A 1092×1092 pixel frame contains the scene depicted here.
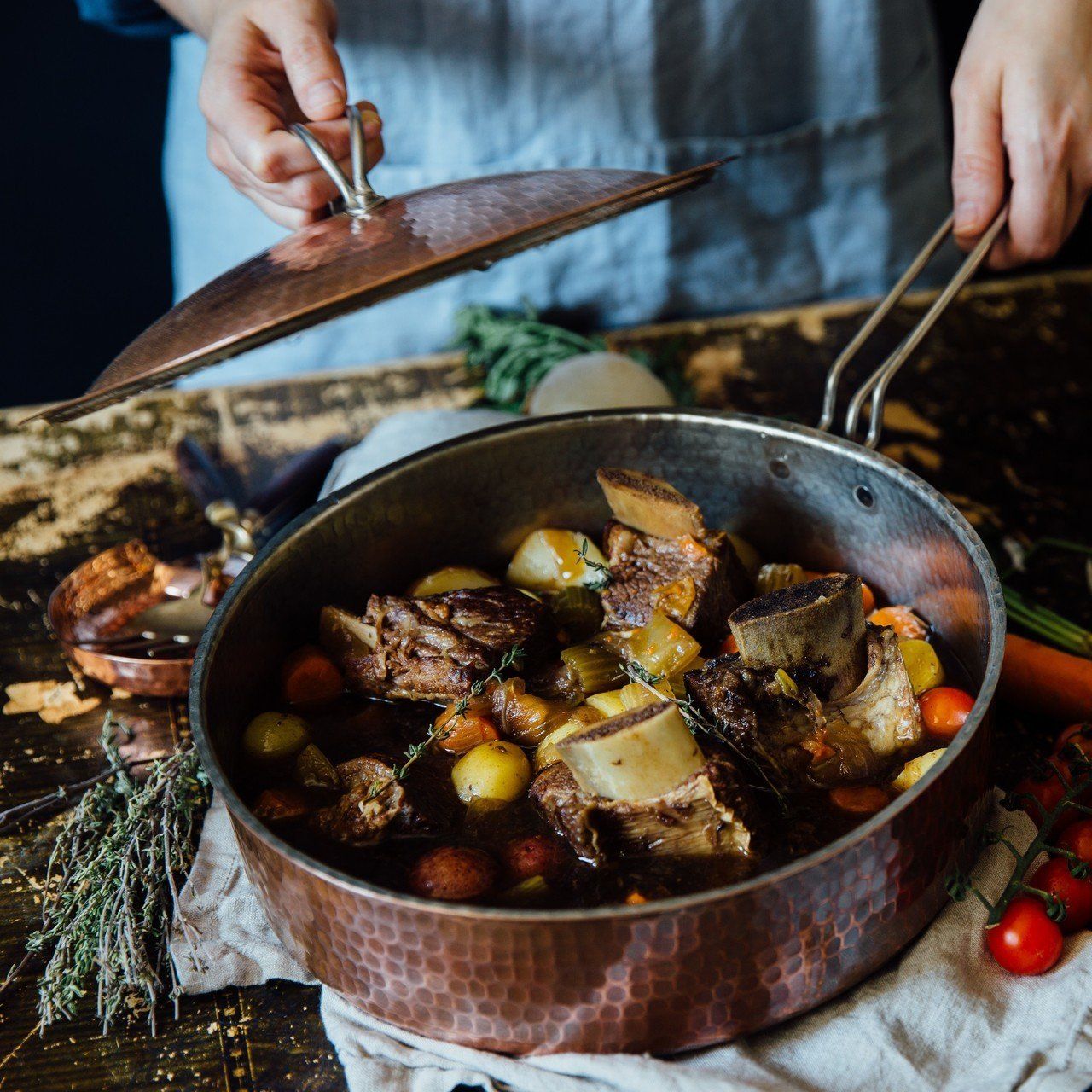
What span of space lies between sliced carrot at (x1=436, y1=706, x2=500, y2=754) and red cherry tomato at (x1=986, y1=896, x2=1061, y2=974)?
2.38 ft

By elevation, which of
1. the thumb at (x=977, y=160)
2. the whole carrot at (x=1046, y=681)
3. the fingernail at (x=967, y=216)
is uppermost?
the thumb at (x=977, y=160)

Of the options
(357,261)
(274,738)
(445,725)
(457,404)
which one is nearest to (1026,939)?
(445,725)

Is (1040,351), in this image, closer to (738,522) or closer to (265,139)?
(738,522)

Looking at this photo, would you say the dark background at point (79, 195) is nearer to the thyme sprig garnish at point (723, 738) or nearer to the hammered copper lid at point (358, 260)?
the hammered copper lid at point (358, 260)

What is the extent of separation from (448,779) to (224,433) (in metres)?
1.38

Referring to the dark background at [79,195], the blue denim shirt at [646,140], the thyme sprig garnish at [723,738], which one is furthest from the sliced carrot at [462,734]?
the dark background at [79,195]

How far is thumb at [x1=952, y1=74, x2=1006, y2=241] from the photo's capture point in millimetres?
1967

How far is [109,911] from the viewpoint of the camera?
58.5 inches

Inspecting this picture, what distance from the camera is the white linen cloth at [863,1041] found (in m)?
1.23

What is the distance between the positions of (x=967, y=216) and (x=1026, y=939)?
131 centimetres

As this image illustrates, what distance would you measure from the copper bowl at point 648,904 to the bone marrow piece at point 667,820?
0.18 m

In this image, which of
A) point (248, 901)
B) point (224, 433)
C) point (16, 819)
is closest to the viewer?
point (248, 901)

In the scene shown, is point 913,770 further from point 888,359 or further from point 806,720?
point 888,359

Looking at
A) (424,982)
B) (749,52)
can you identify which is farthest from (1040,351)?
(424,982)
